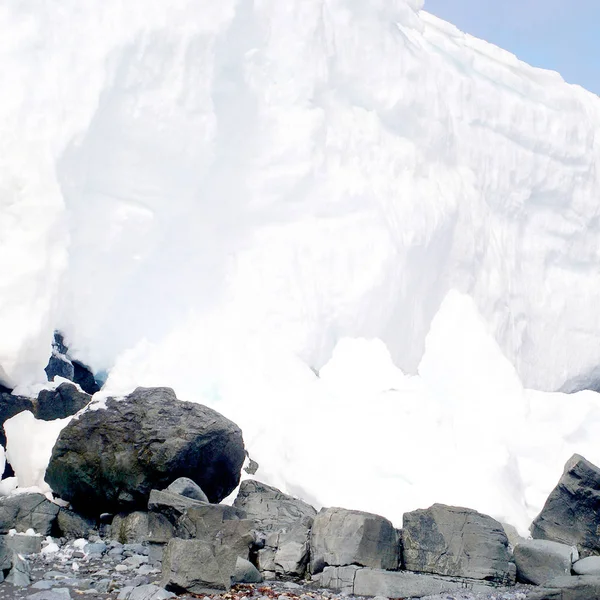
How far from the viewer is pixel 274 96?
11812 mm

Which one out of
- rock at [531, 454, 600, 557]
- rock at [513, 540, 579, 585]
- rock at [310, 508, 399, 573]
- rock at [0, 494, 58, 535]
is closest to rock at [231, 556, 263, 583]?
rock at [310, 508, 399, 573]

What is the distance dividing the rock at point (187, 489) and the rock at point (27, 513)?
110cm

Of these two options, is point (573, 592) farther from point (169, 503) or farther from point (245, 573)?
point (169, 503)

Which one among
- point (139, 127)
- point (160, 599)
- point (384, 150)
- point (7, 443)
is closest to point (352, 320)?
point (384, 150)

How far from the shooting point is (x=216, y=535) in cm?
640

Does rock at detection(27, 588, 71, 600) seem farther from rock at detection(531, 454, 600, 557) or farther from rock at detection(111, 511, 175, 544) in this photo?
rock at detection(531, 454, 600, 557)

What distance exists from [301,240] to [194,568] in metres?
6.37

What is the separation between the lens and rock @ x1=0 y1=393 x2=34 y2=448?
861 centimetres

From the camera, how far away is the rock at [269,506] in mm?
7480

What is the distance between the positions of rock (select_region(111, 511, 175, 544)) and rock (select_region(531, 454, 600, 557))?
12.5 ft

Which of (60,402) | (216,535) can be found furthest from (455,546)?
(60,402)

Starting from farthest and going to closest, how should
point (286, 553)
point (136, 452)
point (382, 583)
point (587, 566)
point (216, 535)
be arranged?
point (136, 452)
point (587, 566)
point (286, 553)
point (216, 535)
point (382, 583)

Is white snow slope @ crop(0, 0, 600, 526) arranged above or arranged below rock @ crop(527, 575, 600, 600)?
above

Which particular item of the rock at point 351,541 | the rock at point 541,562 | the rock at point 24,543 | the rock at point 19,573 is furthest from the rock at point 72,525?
the rock at point 541,562
